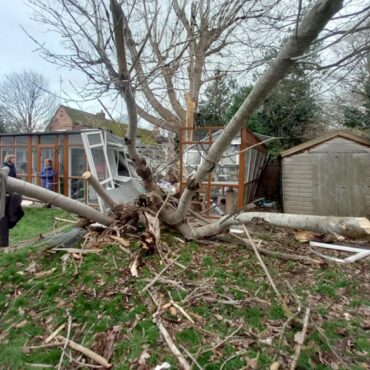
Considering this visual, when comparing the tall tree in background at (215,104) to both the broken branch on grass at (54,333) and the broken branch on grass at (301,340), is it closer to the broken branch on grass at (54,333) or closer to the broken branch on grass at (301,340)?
the broken branch on grass at (301,340)

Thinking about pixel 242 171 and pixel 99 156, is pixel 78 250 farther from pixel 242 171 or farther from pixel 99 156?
pixel 99 156

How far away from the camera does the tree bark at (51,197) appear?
3.22 metres

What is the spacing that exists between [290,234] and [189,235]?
84.4 inches

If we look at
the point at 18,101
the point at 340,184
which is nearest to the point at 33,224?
the point at 340,184

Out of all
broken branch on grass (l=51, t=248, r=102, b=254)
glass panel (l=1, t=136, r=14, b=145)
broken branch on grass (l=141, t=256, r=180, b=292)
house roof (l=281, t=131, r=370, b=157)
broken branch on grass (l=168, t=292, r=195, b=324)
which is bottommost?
broken branch on grass (l=168, t=292, r=195, b=324)

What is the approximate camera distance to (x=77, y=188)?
10.0 metres

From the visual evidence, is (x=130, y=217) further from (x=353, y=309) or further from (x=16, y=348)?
(x=353, y=309)

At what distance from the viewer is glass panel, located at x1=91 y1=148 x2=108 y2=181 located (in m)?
8.94

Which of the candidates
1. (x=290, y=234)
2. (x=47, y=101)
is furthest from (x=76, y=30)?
(x=47, y=101)

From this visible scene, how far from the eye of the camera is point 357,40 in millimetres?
5934

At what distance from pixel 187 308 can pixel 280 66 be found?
90.9 inches

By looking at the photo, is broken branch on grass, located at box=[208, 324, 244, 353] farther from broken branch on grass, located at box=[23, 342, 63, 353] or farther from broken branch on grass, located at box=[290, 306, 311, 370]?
broken branch on grass, located at box=[23, 342, 63, 353]

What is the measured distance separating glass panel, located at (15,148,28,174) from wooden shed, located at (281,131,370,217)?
914cm

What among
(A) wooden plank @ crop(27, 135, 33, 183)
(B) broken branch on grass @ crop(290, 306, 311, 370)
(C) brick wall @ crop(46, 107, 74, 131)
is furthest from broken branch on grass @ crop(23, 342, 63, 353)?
(C) brick wall @ crop(46, 107, 74, 131)
